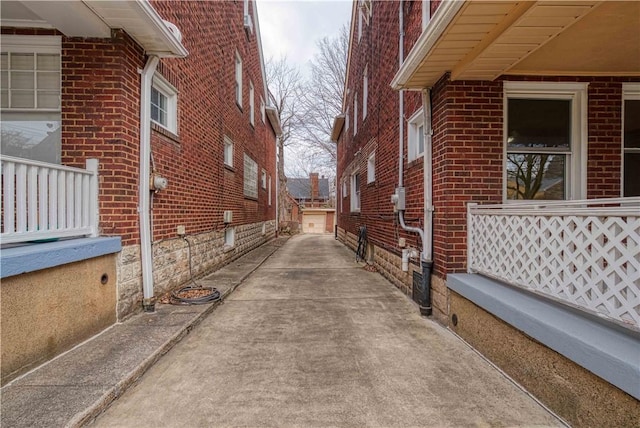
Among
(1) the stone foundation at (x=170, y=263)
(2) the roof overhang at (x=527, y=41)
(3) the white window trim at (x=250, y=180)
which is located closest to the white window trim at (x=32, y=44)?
(1) the stone foundation at (x=170, y=263)

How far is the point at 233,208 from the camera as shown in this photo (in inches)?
310

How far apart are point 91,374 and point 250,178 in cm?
812

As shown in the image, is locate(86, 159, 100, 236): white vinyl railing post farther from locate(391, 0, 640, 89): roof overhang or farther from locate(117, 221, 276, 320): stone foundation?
locate(391, 0, 640, 89): roof overhang

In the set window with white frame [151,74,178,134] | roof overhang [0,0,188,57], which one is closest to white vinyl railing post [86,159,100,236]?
window with white frame [151,74,178,134]

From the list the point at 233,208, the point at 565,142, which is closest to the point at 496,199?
the point at 565,142

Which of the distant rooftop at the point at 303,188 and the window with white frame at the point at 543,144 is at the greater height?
the distant rooftop at the point at 303,188

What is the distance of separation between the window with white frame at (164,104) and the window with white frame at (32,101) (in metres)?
1.03

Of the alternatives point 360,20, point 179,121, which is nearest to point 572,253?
point 179,121

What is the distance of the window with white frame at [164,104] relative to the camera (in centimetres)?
435

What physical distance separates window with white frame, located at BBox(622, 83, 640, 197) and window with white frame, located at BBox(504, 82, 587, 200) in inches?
24.8

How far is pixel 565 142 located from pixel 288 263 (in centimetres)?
603

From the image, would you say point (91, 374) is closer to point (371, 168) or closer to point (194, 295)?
point (194, 295)

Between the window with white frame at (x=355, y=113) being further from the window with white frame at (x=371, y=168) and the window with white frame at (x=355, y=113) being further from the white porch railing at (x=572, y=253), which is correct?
the white porch railing at (x=572, y=253)

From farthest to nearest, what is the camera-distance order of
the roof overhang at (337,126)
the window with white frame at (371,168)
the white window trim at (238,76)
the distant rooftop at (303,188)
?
the distant rooftop at (303,188)
the roof overhang at (337,126)
the white window trim at (238,76)
the window with white frame at (371,168)
